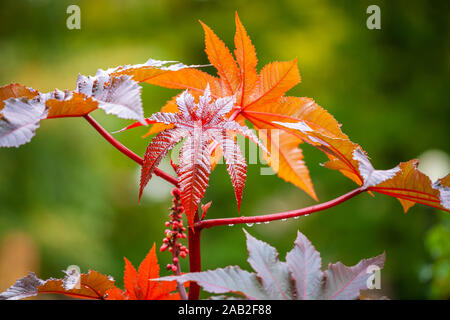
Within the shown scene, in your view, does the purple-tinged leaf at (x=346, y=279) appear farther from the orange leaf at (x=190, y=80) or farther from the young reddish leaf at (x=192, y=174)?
the orange leaf at (x=190, y=80)

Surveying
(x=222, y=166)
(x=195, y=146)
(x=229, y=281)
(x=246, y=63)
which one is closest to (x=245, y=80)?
(x=246, y=63)

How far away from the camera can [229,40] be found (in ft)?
7.35

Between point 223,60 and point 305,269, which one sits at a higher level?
point 223,60

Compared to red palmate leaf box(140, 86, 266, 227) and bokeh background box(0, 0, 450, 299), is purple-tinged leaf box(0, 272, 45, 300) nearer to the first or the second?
red palmate leaf box(140, 86, 266, 227)

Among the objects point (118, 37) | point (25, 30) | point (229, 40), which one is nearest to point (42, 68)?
point (25, 30)

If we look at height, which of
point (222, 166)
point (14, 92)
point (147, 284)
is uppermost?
point (222, 166)

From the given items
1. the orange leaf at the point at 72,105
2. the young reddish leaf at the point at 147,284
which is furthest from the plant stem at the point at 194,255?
the orange leaf at the point at 72,105

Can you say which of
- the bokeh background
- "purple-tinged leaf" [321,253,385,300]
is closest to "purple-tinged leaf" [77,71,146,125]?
"purple-tinged leaf" [321,253,385,300]

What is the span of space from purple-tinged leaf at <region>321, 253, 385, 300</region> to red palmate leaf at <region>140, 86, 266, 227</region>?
110 millimetres

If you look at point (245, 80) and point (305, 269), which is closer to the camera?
point (305, 269)

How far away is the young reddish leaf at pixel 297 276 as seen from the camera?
368 millimetres

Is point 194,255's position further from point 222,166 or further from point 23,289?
point 222,166

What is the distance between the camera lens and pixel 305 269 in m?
0.39

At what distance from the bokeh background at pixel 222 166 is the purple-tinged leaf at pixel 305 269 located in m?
1.52
